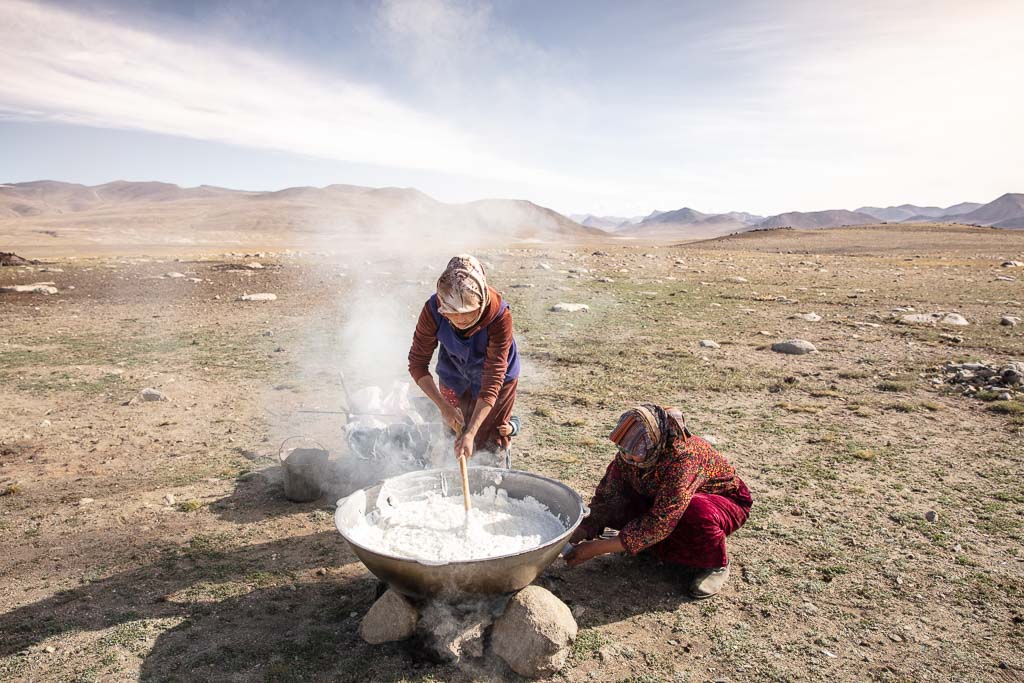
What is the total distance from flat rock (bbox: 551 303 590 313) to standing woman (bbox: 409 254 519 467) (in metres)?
7.68

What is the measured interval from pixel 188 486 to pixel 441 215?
1205cm

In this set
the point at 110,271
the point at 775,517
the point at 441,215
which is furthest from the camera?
the point at 110,271

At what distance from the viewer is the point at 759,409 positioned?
600 cm

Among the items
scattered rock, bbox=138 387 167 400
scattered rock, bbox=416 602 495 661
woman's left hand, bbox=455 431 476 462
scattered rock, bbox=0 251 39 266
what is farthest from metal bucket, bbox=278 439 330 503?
scattered rock, bbox=0 251 39 266

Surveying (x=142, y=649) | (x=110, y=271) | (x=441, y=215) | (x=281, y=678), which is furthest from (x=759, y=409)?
(x=110, y=271)

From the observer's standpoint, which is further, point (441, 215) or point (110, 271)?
point (110, 271)

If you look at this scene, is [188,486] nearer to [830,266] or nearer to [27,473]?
[27,473]

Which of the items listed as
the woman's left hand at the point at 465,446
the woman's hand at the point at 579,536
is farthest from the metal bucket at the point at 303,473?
the woman's hand at the point at 579,536

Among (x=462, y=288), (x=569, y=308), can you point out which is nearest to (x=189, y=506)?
(x=462, y=288)

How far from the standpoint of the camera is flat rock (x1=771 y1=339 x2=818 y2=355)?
27.0 ft

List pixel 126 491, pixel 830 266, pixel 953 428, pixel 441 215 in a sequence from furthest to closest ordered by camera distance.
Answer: pixel 830 266
pixel 441 215
pixel 953 428
pixel 126 491

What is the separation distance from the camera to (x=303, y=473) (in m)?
4.12

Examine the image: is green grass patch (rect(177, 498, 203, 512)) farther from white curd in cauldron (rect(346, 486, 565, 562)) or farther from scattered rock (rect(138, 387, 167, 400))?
scattered rock (rect(138, 387, 167, 400))

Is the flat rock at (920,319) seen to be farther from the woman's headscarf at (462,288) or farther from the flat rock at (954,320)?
the woman's headscarf at (462,288)
